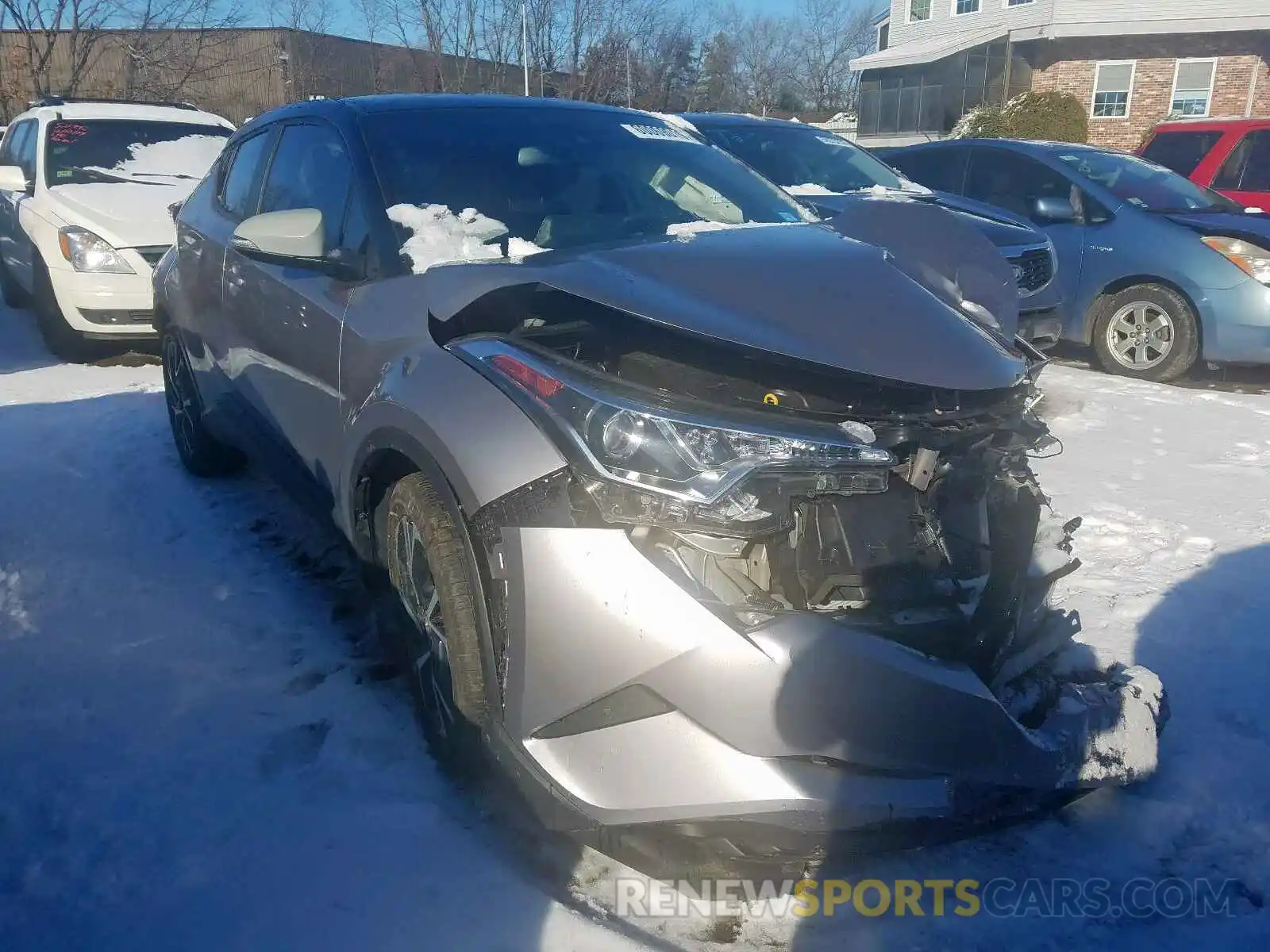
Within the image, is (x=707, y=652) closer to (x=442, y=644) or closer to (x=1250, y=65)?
(x=442, y=644)

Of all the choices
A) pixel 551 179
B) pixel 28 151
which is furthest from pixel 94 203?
pixel 551 179

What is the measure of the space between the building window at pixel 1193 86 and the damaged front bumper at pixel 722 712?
28.6 meters

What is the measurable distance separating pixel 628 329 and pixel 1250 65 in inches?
1142

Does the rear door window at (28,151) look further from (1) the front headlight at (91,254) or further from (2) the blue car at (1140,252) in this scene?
(2) the blue car at (1140,252)

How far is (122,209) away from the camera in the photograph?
23.7 feet

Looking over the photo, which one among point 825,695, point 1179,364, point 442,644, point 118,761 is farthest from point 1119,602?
point 1179,364

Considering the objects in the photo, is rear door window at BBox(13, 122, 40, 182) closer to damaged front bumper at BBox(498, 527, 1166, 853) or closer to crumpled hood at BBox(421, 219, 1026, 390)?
crumpled hood at BBox(421, 219, 1026, 390)

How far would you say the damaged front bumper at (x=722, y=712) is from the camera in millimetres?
1877

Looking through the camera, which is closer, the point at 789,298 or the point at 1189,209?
the point at 789,298

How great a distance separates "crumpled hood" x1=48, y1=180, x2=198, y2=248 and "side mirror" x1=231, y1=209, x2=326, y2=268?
4.36m

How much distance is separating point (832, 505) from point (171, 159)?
25.9 ft

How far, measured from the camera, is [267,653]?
322cm

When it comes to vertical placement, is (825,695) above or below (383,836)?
above

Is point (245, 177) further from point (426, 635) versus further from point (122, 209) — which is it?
point (122, 209)
